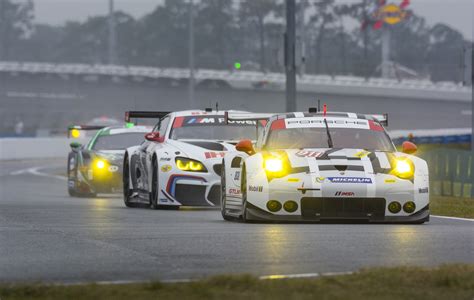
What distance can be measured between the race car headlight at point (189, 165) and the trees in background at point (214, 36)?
103893 mm

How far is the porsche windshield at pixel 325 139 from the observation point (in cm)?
1357

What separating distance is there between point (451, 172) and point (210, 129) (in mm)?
8165

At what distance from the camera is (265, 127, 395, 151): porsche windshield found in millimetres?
13570

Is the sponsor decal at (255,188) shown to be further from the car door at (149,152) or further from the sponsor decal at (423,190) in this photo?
the car door at (149,152)

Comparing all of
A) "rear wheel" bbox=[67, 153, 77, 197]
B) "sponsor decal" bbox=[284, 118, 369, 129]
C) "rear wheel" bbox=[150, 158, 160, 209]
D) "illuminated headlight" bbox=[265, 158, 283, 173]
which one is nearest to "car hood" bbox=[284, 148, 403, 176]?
"illuminated headlight" bbox=[265, 158, 283, 173]

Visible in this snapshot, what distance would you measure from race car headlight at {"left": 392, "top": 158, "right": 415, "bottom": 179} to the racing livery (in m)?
10.8

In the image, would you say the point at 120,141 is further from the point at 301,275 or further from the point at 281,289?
the point at 281,289

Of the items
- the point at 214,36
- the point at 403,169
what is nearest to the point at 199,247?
the point at 403,169

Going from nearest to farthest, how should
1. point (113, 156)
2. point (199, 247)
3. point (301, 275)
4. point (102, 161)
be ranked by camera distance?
point (301, 275) < point (199, 247) < point (113, 156) < point (102, 161)

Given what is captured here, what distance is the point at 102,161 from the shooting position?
23.2 metres

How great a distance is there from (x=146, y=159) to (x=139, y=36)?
13724 centimetres

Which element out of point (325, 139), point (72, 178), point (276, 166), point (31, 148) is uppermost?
point (325, 139)

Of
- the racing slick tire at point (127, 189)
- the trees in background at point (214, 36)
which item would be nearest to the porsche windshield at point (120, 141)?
the racing slick tire at point (127, 189)

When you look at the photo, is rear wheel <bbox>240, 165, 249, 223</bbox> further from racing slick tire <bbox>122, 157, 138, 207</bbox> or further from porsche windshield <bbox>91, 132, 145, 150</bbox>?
porsche windshield <bbox>91, 132, 145, 150</bbox>
